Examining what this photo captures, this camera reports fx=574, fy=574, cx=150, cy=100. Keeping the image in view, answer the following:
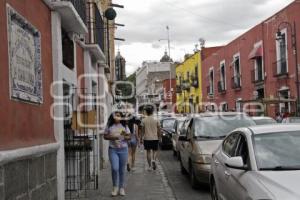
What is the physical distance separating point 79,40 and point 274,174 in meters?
7.84

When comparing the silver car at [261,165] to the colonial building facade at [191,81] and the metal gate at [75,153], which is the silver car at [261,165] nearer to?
the metal gate at [75,153]

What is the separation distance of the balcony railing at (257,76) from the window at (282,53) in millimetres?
3359

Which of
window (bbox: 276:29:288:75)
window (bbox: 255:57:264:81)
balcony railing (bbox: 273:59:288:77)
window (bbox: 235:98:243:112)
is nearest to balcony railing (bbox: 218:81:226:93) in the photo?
window (bbox: 235:98:243:112)

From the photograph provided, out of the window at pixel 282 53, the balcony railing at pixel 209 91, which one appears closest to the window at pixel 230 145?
the window at pixel 282 53

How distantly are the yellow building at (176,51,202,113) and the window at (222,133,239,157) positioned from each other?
150 ft

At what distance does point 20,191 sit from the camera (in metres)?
6.59

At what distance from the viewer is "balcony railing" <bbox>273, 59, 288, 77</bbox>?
96.2ft

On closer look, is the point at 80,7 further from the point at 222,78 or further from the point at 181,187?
the point at 222,78

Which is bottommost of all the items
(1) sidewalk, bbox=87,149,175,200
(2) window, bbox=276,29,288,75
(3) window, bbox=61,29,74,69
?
(1) sidewalk, bbox=87,149,175,200

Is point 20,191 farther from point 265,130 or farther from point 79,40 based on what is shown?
point 79,40

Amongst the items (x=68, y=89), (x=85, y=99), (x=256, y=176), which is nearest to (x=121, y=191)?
(x=68, y=89)

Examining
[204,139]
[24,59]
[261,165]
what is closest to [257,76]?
[204,139]

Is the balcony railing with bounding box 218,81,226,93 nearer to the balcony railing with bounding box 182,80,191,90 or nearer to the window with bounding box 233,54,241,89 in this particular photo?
the window with bounding box 233,54,241,89

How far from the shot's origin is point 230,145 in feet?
26.6
